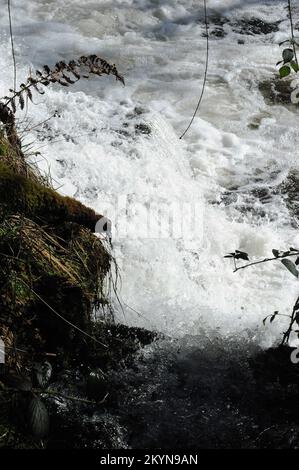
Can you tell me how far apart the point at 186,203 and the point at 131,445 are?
2752mm

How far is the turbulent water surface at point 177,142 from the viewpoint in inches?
172

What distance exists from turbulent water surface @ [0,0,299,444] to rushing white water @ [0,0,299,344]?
1 cm

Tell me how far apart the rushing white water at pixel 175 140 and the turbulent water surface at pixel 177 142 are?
0.6 inches

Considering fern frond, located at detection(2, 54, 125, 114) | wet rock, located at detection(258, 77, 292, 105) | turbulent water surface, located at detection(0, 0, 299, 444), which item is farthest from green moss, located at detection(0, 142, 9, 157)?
wet rock, located at detection(258, 77, 292, 105)

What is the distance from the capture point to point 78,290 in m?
3.25

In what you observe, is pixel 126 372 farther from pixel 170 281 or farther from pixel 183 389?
pixel 170 281

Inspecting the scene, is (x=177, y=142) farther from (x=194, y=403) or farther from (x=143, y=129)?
(x=194, y=403)

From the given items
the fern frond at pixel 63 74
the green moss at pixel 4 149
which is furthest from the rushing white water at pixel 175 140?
the fern frond at pixel 63 74

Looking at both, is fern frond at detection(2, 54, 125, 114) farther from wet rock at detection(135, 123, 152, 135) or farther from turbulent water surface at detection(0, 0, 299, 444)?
wet rock at detection(135, 123, 152, 135)

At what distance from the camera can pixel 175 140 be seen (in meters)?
6.37

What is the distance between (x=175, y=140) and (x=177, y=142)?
0.03 metres

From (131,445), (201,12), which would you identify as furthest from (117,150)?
(201,12)

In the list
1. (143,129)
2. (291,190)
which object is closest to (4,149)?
(143,129)

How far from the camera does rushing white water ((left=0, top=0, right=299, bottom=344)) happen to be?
14.4ft
